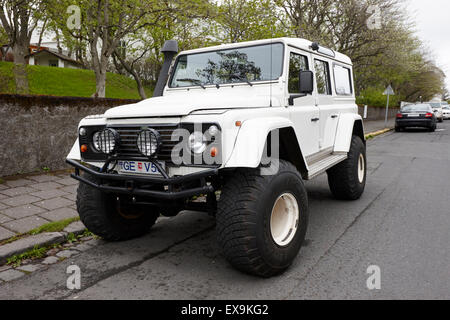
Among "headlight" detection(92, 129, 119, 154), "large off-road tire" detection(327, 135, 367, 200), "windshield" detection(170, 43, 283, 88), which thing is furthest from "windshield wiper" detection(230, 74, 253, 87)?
"large off-road tire" detection(327, 135, 367, 200)

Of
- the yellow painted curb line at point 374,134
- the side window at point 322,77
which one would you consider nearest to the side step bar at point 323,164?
the side window at point 322,77

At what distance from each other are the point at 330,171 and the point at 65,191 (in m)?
4.05

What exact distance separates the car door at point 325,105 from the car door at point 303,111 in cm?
19

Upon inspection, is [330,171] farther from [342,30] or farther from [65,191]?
[342,30]

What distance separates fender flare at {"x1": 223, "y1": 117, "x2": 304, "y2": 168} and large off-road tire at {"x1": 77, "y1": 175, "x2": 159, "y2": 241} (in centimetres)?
154

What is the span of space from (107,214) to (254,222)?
5.61 feet

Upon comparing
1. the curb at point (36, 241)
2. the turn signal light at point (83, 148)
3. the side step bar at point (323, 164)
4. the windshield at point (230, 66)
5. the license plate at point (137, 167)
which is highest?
the windshield at point (230, 66)

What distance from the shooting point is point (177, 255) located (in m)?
3.65

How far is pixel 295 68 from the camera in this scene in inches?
161

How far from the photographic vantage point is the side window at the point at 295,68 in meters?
3.92

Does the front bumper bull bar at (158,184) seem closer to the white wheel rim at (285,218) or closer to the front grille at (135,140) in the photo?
the front grille at (135,140)

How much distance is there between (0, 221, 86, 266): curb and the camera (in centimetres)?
357

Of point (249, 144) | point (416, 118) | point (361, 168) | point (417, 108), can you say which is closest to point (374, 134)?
point (416, 118)

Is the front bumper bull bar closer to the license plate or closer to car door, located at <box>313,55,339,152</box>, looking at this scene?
the license plate
